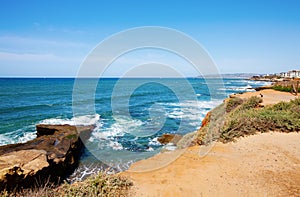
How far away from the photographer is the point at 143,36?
8.20 m

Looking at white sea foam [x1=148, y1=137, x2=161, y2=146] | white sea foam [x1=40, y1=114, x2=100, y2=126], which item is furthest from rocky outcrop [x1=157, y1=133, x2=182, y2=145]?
white sea foam [x1=40, y1=114, x2=100, y2=126]

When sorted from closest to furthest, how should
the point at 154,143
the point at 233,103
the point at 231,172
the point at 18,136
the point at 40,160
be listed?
the point at 231,172, the point at 40,160, the point at 154,143, the point at 233,103, the point at 18,136

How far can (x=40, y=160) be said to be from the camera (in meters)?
7.54

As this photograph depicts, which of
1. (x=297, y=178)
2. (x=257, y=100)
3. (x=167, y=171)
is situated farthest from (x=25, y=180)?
(x=257, y=100)

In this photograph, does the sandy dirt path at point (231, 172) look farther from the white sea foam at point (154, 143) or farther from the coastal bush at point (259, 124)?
the white sea foam at point (154, 143)

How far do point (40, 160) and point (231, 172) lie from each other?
22.3 feet

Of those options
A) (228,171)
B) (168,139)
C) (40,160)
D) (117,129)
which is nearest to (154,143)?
(168,139)

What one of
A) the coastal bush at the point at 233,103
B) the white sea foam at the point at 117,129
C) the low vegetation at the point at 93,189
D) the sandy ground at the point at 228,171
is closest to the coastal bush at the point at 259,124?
the sandy ground at the point at 228,171

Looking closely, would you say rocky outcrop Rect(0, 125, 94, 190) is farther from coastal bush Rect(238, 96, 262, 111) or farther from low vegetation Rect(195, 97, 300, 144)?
coastal bush Rect(238, 96, 262, 111)

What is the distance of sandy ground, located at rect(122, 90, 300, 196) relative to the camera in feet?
15.6

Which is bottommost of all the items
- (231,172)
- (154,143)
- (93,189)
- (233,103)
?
(154,143)

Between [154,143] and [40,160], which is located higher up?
[40,160]

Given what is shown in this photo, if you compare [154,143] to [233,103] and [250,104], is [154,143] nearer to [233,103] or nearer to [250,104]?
[233,103]

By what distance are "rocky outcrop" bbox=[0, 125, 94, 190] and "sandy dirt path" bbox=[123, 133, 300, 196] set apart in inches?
103
